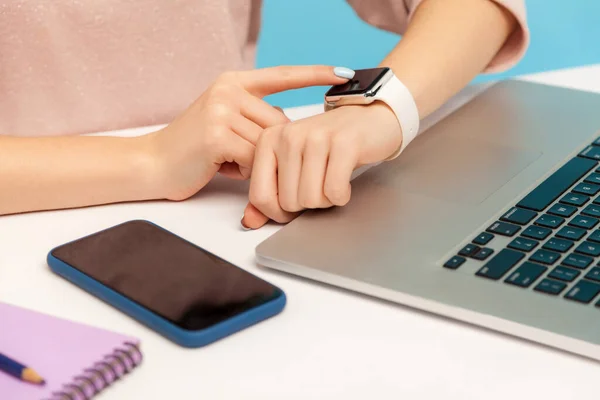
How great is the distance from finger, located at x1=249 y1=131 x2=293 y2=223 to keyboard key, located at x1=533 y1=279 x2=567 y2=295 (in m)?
0.19

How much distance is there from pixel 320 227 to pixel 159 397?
0.18m

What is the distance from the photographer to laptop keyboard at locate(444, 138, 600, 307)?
0.43m

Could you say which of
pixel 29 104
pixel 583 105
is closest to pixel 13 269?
pixel 29 104

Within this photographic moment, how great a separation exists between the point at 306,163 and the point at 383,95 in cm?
10

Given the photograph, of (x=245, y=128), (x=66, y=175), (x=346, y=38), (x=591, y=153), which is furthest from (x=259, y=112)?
(x=346, y=38)

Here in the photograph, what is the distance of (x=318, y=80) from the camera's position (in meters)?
0.60

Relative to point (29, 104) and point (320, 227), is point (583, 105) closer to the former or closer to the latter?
point (320, 227)

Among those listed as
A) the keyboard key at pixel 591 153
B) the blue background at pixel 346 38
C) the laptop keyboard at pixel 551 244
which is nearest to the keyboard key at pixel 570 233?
the laptop keyboard at pixel 551 244

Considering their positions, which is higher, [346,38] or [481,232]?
[481,232]

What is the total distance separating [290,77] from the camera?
607mm

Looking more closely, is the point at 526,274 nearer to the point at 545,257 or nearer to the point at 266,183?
the point at 545,257

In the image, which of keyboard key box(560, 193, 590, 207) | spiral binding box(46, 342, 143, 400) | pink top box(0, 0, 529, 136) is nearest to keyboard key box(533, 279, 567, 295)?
keyboard key box(560, 193, 590, 207)

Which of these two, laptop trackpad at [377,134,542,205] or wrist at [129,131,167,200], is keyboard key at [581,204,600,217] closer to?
laptop trackpad at [377,134,542,205]

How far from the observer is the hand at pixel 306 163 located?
0.52m
